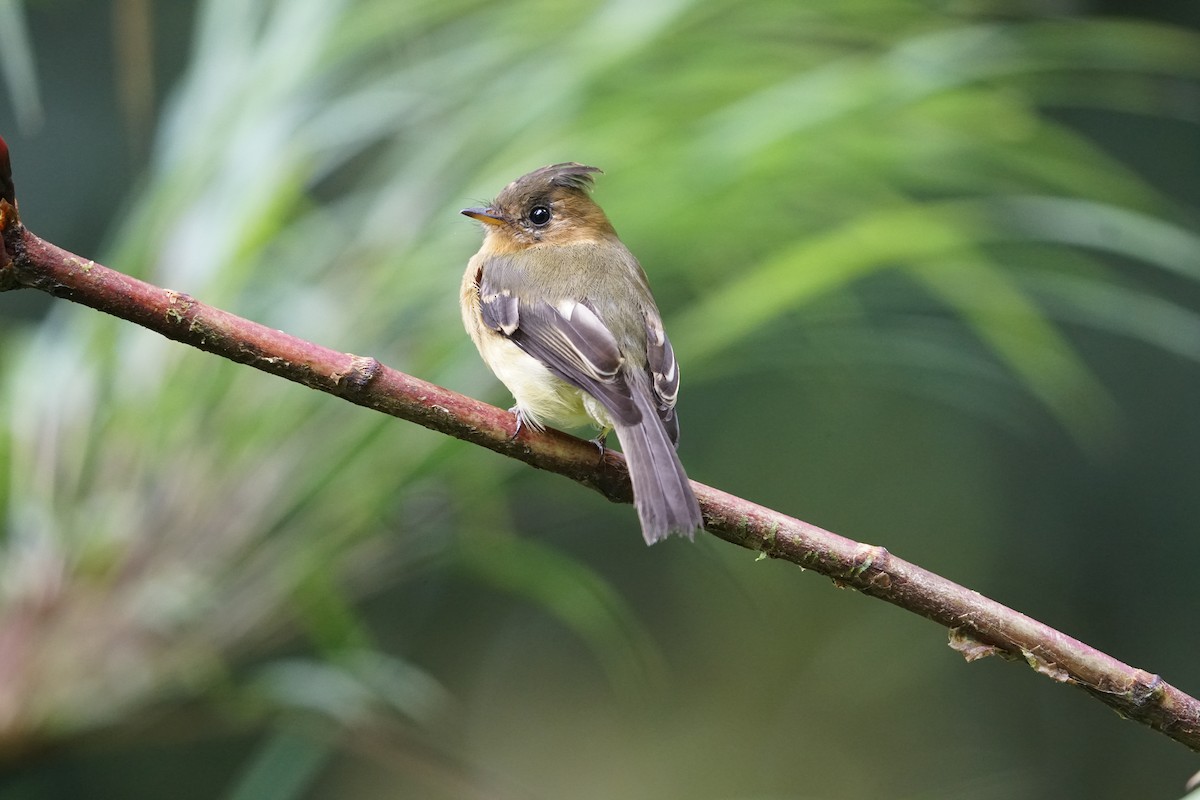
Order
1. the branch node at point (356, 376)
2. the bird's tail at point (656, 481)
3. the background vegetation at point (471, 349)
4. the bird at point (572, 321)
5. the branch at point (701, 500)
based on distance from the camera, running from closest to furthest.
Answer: the branch at point (701, 500), the branch node at point (356, 376), the bird's tail at point (656, 481), the bird at point (572, 321), the background vegetation at point (471, 349)

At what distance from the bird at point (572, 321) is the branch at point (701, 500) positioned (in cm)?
25

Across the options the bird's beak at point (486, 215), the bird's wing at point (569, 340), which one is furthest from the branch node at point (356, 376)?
the bird's beak at point (486, 215)

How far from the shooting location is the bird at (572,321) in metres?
2.05

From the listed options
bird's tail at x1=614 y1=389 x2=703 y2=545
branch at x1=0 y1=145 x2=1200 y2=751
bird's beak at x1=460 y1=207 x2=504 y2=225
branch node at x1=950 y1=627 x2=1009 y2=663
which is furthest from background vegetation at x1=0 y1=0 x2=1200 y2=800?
branch node at x1=950 y1=627 x2=1009 y2=663

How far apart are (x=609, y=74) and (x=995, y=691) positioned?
278cm

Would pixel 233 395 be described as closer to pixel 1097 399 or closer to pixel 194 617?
pixel 194 617

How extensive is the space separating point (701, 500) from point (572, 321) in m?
0.69

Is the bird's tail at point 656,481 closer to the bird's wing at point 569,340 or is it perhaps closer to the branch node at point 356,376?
the bird's wing at point 569,340

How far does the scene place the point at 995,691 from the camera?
14.1ft

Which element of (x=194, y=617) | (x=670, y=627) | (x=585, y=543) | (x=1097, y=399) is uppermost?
(x=194, y=617)

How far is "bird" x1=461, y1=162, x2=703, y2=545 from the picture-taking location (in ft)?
6.74

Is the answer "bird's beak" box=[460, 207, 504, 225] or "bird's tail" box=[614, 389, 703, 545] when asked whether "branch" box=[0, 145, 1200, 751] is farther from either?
"bird's beak" box=[460, 207, 504, 225]

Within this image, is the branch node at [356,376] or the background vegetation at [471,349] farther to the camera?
the background vegetation at [471,349]

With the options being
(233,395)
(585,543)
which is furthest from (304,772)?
(585,543)
